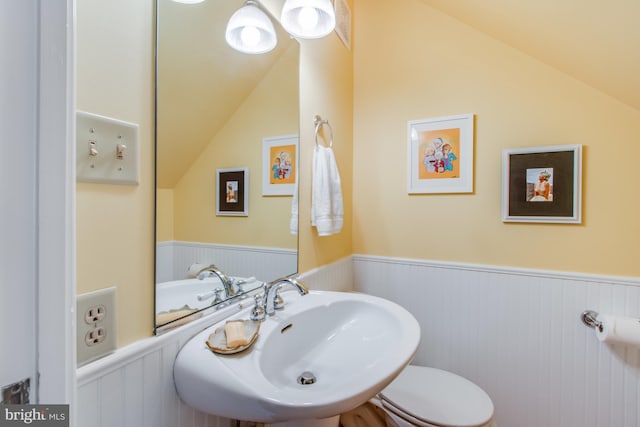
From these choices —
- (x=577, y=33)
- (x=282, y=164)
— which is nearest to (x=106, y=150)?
(x=282, y=164)

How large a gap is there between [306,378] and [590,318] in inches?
52.9

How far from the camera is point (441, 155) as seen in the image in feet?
5.31

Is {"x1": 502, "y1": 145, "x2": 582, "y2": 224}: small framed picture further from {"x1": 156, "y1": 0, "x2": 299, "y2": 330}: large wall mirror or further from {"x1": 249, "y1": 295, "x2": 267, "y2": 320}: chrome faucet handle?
{"x1": 249, "y1": 295, "x2": 267, "y2": 320}: chrome faucet handle

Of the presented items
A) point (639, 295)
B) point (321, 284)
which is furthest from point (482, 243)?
point (321, 284)

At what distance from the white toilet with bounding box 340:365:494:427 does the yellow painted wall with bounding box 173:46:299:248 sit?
0.77m

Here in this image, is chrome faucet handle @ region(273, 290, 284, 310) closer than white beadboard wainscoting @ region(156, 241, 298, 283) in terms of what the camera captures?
No

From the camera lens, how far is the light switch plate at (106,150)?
1.79 feet

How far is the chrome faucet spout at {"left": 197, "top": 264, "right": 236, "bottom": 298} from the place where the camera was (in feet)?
2.94

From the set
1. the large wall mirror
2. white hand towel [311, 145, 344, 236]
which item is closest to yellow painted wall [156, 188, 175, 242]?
the large wall mirror

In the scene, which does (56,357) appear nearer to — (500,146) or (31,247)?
(31,247)

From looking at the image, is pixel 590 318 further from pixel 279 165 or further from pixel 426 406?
pixel 279 165

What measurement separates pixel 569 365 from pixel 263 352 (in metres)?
1.50

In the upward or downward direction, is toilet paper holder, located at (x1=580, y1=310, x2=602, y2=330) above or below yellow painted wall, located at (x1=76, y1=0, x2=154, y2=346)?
below

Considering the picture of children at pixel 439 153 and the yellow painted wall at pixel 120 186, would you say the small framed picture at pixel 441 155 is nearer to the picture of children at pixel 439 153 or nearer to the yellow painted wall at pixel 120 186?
the picture of children at pixel 439 153
